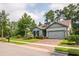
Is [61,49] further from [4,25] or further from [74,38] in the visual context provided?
[4,25]

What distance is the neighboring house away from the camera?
1036 centimetres

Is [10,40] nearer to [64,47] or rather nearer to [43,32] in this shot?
[43,32]

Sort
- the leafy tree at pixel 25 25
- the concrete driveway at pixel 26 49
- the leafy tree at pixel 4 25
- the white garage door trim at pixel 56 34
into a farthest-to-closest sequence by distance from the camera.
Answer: the leafy tree at pixel 4 25, the white garage door trim at pixel 56 34, the leafy tree at pixel 25 25, the concrete driveway at pixel 26 49

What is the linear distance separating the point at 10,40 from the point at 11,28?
0.49 meters

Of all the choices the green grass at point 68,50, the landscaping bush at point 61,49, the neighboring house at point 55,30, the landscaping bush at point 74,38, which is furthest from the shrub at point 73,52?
the neighboring house at point 55,30

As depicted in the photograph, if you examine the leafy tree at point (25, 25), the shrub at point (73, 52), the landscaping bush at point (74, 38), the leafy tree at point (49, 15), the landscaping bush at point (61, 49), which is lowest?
the shrub at point (73, 52)

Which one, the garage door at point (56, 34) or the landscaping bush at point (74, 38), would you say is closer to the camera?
the landscaping bush at point (74, 38)

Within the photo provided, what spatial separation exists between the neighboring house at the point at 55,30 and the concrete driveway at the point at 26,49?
315 millimetres

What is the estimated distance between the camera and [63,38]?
33.6ft

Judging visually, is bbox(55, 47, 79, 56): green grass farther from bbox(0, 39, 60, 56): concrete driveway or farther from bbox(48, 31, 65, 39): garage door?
bbox(48, 31, 65, 39): garage door

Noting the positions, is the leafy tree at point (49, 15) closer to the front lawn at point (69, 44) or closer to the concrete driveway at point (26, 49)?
the concrete driveway at point (26, 49)

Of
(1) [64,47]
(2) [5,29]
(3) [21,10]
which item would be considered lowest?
(1) [64,47]

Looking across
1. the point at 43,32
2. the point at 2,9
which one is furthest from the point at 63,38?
the point at 2,9

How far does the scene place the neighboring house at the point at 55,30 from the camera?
10359 millimetres
